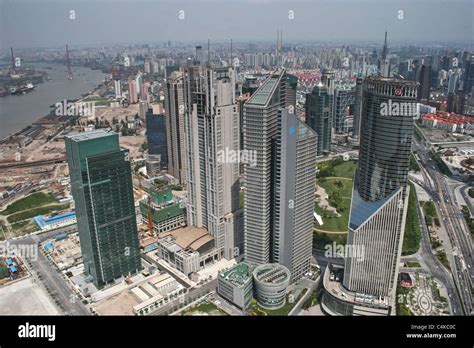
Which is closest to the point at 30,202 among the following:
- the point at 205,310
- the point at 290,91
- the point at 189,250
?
the point at 189,250

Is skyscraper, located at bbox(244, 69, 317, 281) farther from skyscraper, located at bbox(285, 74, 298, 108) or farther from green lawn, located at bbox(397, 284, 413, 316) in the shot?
skyscraper, located at bbox(285, 74, 298, 108)

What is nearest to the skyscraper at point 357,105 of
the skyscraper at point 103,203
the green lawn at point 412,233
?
the green lawn at point 412,233

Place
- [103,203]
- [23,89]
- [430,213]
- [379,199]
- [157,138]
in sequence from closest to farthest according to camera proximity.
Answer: [379,199]
[103,203]
[430,213]
[157,138]
[23,89]

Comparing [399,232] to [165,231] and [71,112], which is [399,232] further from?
[71,112]

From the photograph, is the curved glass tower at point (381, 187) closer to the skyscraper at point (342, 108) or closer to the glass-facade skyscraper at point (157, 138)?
the glass-facade skyscraper at point (157, 138)

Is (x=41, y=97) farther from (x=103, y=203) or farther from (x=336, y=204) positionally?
(x=336, y=204)
